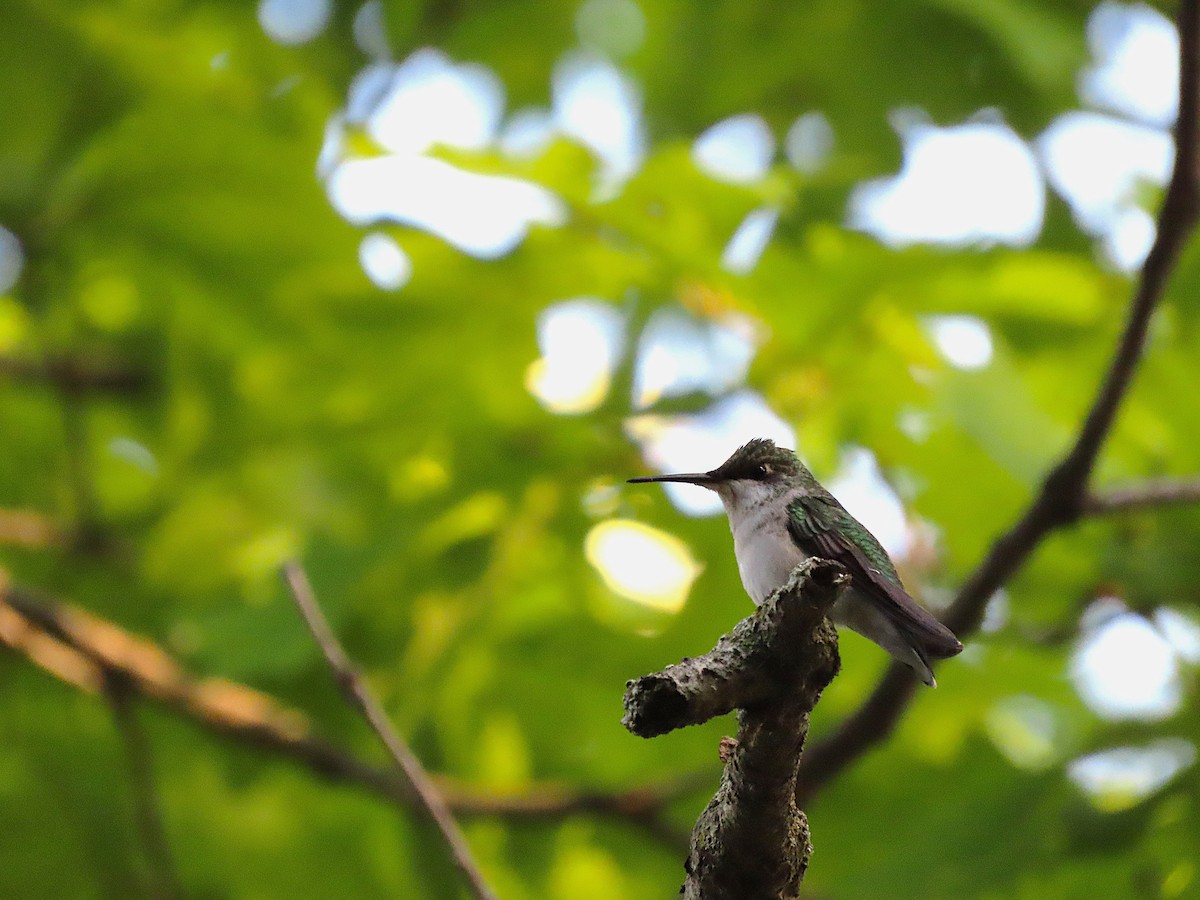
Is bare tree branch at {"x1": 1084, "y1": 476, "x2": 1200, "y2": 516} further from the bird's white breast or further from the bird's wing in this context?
the bird's white breast

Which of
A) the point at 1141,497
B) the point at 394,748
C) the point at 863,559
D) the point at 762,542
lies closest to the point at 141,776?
the point at 394,748

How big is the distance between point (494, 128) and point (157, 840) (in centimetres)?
497

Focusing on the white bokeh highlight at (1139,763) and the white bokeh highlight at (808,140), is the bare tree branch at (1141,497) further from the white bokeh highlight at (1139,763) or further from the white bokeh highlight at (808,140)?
the white bokeh highlight at (808,140)

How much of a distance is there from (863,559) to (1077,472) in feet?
2.81

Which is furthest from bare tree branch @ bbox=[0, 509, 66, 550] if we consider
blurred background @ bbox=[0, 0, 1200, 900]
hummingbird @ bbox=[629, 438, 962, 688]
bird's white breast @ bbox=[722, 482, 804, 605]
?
bird's white breast @ bbox=[722, 482, 804, 605]

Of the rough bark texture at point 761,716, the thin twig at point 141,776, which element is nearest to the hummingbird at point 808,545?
the rough bark texture at point 761,716

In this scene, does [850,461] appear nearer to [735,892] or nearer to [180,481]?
[180,481]

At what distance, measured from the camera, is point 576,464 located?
5328 millimetres

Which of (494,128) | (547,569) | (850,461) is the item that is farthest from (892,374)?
(494,128)

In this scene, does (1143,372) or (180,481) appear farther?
(180,481)

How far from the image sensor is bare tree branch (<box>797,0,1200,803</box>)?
379cm

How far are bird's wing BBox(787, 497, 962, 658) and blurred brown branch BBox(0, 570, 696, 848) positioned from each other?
4.37 ft

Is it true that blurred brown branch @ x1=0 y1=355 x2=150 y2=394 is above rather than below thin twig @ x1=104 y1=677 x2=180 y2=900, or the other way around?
above

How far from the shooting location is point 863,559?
3828 millimetres
